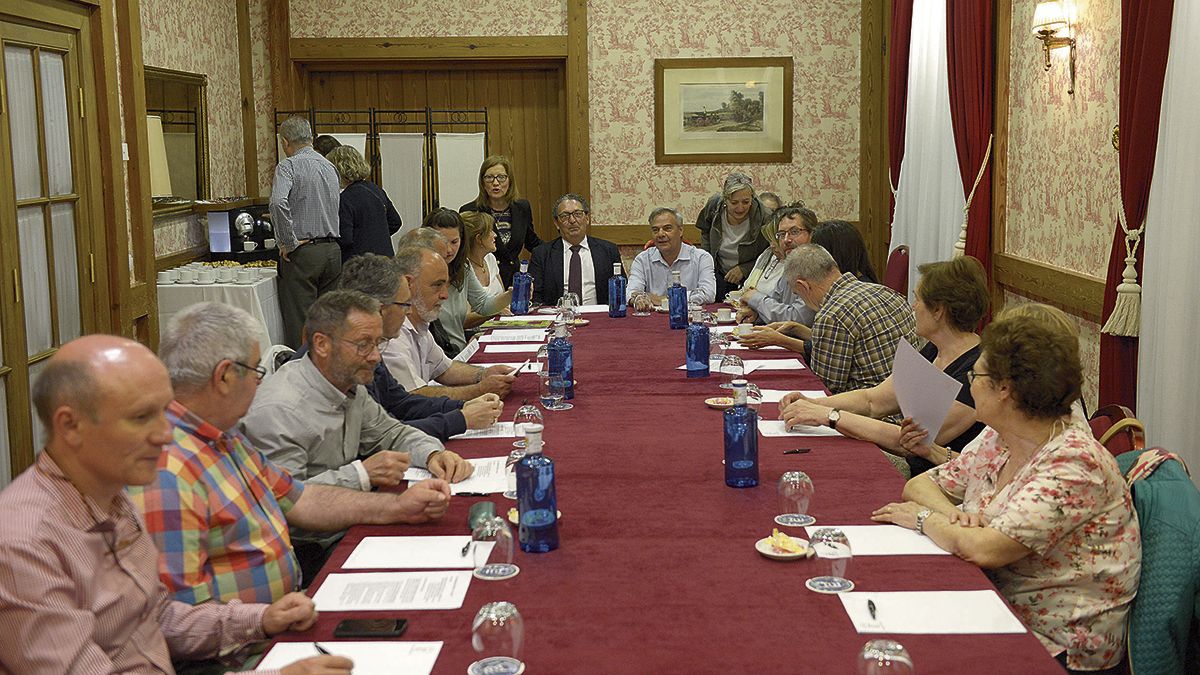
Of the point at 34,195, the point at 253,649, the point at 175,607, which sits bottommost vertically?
the point at 253,649

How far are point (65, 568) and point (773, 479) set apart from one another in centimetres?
176

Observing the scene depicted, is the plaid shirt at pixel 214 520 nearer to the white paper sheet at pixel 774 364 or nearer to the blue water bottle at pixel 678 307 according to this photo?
the white paper sheet at pixel 774 364

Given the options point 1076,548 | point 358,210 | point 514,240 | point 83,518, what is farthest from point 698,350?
point 358,210

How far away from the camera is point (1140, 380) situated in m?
4.49

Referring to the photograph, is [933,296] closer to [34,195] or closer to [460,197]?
[34,195]

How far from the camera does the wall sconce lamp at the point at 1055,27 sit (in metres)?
5.55

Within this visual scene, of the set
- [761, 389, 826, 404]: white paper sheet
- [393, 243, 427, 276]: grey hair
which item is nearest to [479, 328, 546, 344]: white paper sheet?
[393, 243, 427, 276]: grey hair

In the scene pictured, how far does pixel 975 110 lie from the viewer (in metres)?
6.79

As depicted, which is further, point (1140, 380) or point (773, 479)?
point (1140, 380)

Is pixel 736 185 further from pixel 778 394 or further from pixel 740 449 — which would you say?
pixel 740 449

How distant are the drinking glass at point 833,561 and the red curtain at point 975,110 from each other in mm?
4744

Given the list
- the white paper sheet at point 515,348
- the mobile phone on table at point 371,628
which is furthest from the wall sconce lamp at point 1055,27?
the mobile phone on table at point 371,628

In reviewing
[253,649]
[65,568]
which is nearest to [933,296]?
[253,649]

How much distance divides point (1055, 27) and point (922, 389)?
114 inches
